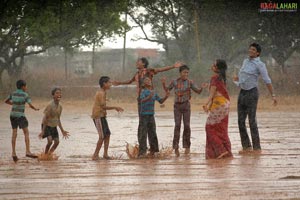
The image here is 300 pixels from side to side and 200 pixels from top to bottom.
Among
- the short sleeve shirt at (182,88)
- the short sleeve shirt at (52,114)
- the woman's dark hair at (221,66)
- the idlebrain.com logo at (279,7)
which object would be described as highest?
the idlebrain.com logo at (279,7)

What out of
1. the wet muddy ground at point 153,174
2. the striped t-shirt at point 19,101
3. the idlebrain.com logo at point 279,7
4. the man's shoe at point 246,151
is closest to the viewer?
the wet muddy ground at point 153,174

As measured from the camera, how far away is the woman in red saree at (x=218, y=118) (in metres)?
11.9

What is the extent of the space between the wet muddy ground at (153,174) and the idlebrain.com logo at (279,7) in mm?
25058

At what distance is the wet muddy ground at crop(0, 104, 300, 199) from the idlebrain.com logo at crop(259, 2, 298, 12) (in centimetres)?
2506

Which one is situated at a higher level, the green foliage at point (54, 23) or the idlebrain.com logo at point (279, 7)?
the idlebrain.com logo at point (279, 7)

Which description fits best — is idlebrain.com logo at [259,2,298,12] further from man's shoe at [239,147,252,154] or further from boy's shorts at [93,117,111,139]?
boy's shorts at [93,117,111,139]

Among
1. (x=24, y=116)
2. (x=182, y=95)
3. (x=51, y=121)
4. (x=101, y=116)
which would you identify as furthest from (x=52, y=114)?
(x=182, y=95)

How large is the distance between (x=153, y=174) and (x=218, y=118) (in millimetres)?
2366

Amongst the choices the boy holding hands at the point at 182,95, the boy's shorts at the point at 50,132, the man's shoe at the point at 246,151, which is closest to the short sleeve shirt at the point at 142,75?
the boy holding hands at the point at 182,95

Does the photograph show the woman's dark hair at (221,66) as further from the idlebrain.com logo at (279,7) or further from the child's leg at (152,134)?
the idlebrain.com logo at (279,7)

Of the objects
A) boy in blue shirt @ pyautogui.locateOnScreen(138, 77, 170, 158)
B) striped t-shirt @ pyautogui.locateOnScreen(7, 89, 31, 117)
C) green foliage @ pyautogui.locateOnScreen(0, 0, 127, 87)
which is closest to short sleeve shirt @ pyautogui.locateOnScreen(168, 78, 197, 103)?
boy in blue shirt @ pyautogui.locateOnScreen(138, 77, 170, 158)

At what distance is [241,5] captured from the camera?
41.2 metres

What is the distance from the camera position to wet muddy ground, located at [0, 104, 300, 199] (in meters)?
8.23

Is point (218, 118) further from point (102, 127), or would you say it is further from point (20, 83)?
point (20, 83)
